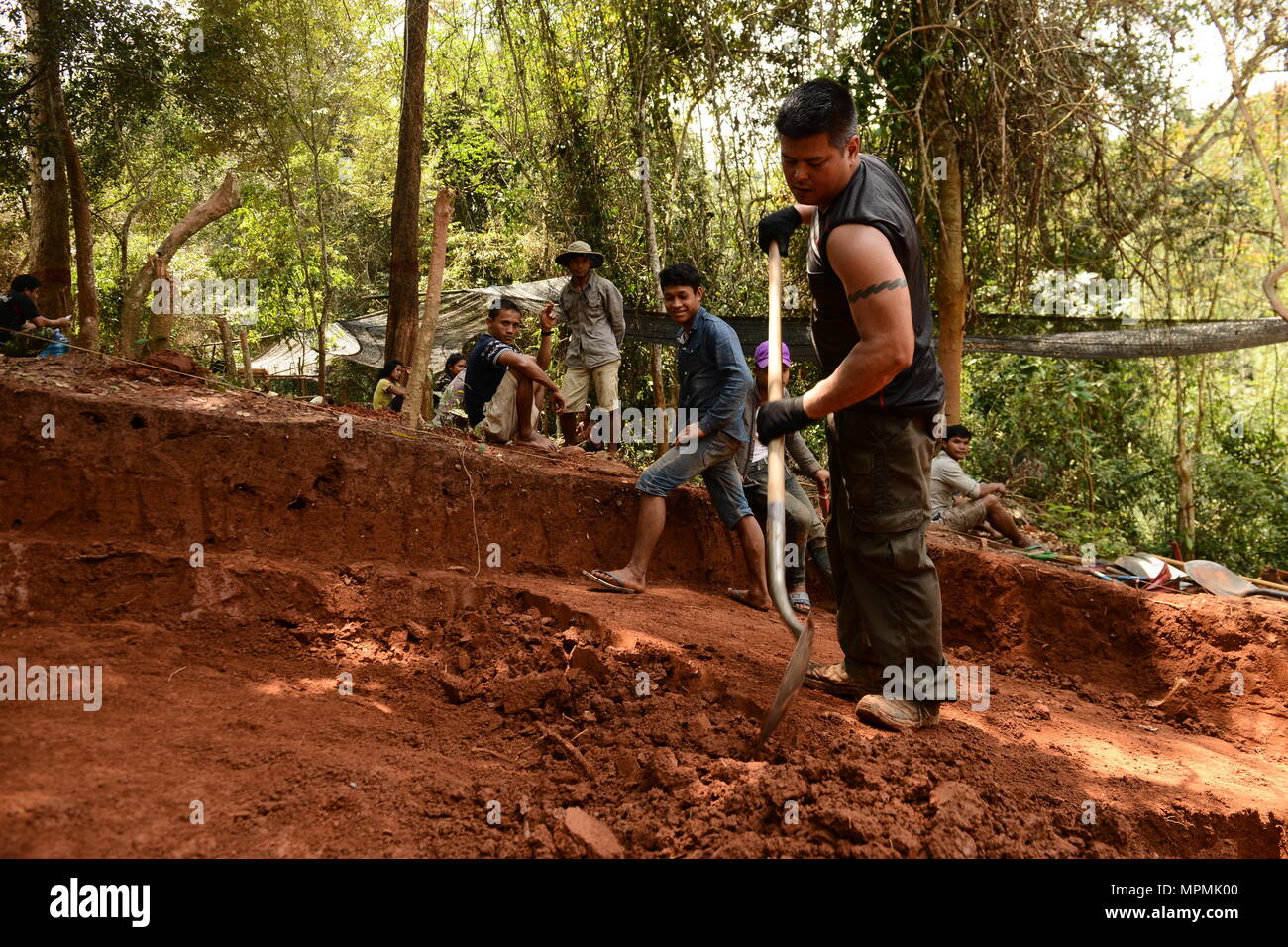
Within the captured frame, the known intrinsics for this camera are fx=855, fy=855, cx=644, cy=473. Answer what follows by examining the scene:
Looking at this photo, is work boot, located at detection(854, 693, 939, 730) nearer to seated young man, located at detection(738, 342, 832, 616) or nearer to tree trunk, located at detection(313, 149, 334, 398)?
seated young man, located at detection(738, 342, 832, 616)

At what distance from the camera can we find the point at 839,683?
Result: 11.1 feet

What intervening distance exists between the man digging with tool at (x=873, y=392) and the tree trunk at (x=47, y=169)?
29.1 feet

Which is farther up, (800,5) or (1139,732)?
(800,5)

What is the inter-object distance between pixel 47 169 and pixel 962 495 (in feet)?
30.7

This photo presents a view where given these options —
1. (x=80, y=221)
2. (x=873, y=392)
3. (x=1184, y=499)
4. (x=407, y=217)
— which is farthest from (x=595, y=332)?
(x=1184, y=499)

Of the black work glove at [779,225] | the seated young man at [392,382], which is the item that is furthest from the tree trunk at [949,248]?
the seated young man at [392,382]

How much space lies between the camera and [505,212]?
13172 mm

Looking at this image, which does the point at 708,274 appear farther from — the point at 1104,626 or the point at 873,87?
the point at 1104,626

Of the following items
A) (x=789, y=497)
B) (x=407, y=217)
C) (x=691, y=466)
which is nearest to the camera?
(x=691, y=466)

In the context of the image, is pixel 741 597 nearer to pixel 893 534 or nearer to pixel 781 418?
pixel 893 534

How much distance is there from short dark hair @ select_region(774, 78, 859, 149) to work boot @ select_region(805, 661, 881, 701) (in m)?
1.96
